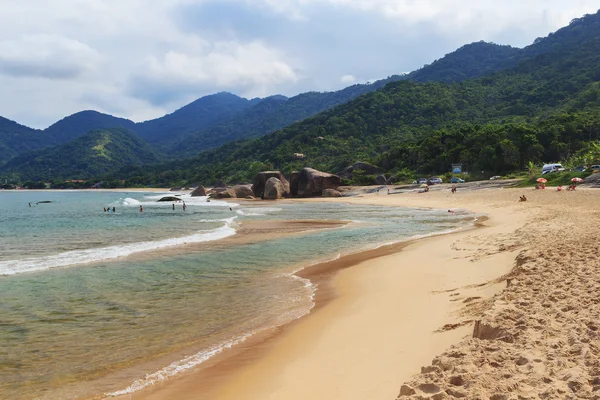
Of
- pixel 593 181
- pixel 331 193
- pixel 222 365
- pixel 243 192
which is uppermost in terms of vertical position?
pixel 243 192

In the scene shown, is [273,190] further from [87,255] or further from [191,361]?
[191,361]

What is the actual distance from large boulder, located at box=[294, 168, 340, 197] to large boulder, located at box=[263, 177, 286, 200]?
3.44 m

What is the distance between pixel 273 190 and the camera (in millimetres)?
64938

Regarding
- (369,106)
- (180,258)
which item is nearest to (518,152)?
(180,258)

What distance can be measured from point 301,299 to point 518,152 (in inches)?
2524

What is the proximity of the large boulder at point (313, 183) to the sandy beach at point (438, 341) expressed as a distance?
55.1 metres

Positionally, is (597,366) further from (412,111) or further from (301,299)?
(412,111)

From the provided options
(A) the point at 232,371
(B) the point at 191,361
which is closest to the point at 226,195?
(B) the point at 191,361

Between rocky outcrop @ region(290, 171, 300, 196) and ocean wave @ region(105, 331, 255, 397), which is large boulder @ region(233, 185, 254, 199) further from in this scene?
ocean wave @ region(105, 331, 255, 397)

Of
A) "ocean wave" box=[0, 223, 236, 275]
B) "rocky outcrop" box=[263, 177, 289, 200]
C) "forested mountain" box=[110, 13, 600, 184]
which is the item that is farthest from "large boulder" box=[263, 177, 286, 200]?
"ocean wave" box=[0, 223, 236, 275]

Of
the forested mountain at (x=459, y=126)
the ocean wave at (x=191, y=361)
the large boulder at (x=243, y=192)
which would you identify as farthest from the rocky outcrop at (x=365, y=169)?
the ocean wave at (x=191, y=361)

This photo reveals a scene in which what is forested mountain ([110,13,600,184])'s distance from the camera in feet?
216

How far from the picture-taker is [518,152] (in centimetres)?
6288

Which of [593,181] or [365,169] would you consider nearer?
[593,181]
